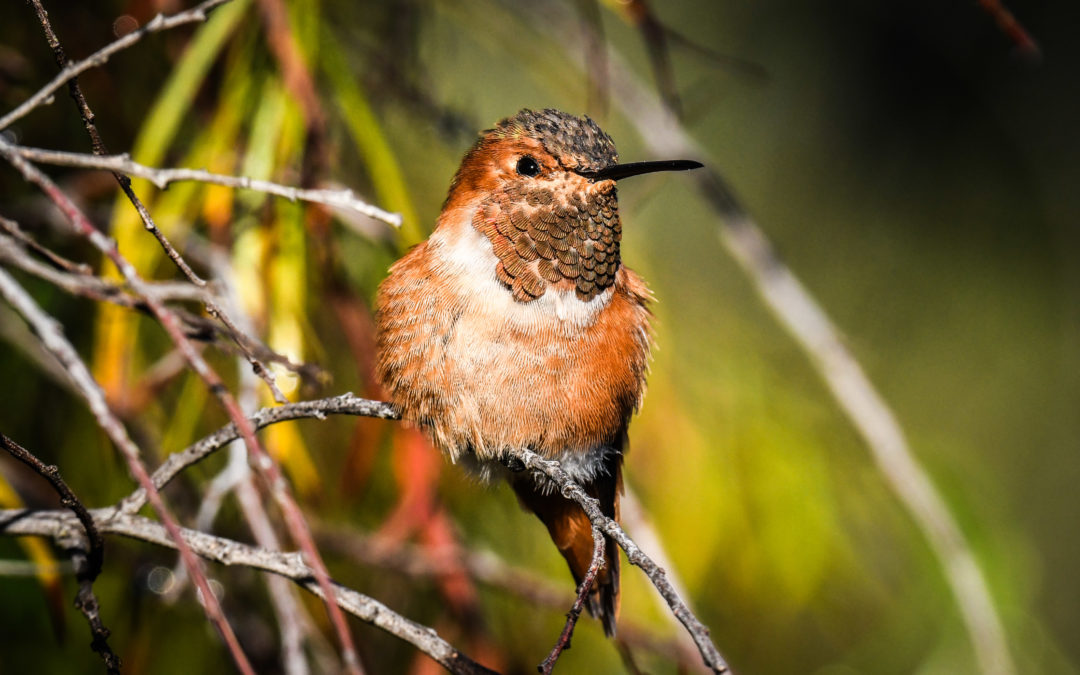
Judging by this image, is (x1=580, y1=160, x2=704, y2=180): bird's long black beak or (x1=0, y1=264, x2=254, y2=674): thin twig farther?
(x1=580, y1=160, x2=704, y2=180): bird's long black beak

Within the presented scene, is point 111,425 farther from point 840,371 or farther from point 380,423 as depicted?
point 840,371

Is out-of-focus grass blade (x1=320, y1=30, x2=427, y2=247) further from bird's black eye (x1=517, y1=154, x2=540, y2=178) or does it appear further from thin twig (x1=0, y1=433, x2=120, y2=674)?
thin twig (x1=0, y1=433, x2=120, y2=674)

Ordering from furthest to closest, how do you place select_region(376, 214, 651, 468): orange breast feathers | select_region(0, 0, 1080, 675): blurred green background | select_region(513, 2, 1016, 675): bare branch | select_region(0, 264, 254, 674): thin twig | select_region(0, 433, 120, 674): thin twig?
select_region(513, 2, 1016, 675): bare branch → select_region(0, 0, 1080, 675): blurred green background → select_region(376, 214, 651, 468): orange breast feathers → select_region(0, 433, 120, 674): thin twig → select_region(0, 264, 254, 674): thin twig

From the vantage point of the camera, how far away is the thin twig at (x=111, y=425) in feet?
2.64

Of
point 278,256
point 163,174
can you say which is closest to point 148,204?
point 278,256

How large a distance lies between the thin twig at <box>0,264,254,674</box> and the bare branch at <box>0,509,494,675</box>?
1.29ft

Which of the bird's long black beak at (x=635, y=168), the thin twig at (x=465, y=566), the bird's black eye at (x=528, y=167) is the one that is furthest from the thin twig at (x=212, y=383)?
the thin twig at (x=465, y=566)

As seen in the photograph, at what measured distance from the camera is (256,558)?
4.21ft

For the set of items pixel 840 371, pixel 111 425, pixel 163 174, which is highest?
pixel 840 371

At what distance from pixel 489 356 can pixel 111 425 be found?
3.14ft

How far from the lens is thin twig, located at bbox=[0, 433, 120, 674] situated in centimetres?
108

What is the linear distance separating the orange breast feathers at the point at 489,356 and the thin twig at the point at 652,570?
14cm

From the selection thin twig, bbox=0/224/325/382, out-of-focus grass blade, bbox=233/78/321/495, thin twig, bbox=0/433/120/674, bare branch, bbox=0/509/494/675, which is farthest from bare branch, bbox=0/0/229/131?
out-of-focus grass blade, bbox=233/78/321/495

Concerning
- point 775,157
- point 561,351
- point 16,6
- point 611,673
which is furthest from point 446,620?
point 775,157
